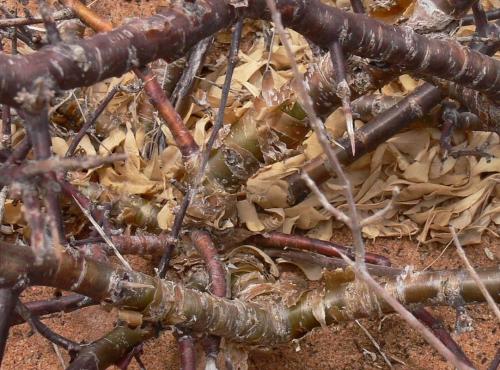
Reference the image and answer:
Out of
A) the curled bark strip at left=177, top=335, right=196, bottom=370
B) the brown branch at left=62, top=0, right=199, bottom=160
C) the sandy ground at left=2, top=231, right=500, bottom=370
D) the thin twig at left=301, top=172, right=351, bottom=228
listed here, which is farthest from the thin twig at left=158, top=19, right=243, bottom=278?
the thin twig at left=301, top=172, right=351, bottom=228

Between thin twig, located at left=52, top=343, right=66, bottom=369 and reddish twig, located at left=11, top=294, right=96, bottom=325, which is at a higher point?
reddish twig, located at left=11, top=294, right=96, bottom=325

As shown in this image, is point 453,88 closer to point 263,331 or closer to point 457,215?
point 457,215

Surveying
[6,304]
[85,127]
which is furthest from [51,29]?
[85,127]

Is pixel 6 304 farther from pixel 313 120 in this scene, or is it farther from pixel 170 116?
pixel 170 116

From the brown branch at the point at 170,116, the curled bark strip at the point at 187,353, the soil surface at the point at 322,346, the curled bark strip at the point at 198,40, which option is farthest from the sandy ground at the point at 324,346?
the curled bark strip at the point at 198,40

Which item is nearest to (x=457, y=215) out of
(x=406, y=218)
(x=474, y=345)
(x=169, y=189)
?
(x=406, y=218)

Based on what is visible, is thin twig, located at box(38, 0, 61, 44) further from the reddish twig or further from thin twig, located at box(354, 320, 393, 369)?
thin twig, located at box(354, 320, 393, 369)

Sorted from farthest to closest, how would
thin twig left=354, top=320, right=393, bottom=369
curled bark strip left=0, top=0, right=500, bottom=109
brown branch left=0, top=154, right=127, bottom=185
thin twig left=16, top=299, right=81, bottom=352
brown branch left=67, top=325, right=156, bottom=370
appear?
thin twig left=354, top=320, right=393, bottom=369, brown branch left=67, top=325, right=156, bottom=370, thin twig left=16, top=299, right=81, bottom=352, curled bark strip left=0, top=0, right=500, bottom=109, brown branch left=0, top=154, right=127, bottom=185
